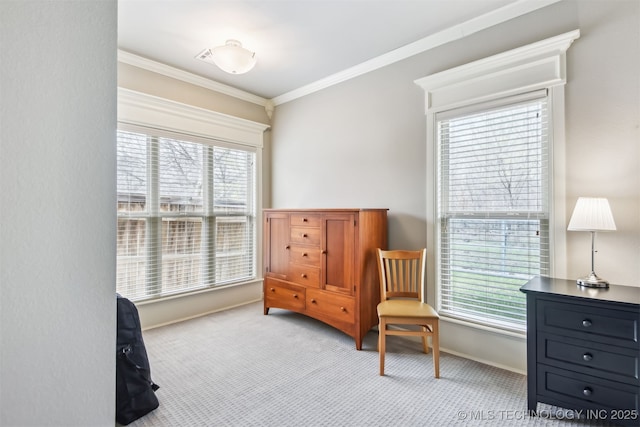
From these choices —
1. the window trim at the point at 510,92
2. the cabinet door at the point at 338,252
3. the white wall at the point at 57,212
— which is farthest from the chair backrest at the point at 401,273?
the white wall at the point at 57,212

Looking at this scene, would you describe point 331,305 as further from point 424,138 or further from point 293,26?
point 293,26

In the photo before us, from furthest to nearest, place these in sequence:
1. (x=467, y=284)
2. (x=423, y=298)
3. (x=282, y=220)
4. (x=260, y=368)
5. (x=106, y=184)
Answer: (x=282, y=220) < (x=423, y=298) < (x=467, y=284) < (x=260, y=368) < (x=106, y=184)

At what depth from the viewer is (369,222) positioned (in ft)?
9.23

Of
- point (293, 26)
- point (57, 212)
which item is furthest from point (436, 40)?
point (57, 212)

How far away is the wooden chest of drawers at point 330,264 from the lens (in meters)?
2.75

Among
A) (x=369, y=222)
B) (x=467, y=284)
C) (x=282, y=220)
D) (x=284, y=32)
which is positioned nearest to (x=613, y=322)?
(x=467, y=284)

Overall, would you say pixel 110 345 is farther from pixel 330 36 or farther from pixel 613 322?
pixel 330 36

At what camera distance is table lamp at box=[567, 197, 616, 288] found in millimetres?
1776

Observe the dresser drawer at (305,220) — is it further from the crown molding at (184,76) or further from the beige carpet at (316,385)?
the crown molding at (184,76)

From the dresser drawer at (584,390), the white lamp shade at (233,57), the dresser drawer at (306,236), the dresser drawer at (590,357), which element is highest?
the white lamp shade at (233,57)

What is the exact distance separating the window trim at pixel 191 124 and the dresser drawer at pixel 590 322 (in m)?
3.22

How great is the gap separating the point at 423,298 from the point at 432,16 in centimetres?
241

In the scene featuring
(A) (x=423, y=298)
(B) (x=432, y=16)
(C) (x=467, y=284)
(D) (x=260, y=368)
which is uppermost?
→ (B) (x=432, y=16)

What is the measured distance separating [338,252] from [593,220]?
6.02ft
